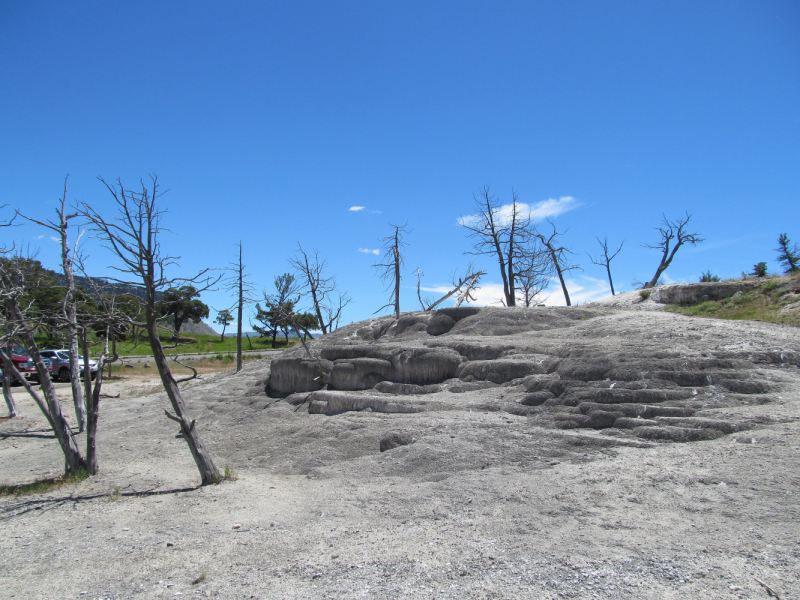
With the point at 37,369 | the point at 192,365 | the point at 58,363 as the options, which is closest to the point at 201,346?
the point at 192,365

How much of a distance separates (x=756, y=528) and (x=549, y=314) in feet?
37.1

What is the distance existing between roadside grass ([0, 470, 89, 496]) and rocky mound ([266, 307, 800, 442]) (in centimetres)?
509

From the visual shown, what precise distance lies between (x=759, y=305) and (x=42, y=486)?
19515 mm

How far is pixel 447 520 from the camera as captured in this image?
223 inches

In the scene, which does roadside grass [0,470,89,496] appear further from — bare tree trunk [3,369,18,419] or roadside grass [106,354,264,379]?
roadside grass [106,354,264,379]

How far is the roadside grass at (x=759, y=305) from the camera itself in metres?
15.2

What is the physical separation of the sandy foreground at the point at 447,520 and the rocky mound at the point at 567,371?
339 mm

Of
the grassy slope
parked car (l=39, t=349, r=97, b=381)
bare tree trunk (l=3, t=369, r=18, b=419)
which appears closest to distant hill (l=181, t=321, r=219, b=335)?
the grassy slope

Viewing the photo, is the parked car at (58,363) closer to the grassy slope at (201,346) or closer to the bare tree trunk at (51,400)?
the grassy slope at (201,346)

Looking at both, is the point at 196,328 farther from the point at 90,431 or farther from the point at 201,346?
the point at 90,431

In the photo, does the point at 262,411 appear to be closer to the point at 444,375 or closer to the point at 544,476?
the point at 444,375

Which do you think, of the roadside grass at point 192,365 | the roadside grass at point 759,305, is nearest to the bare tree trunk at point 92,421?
the roadside grass at point 759,305

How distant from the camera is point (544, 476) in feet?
21.9

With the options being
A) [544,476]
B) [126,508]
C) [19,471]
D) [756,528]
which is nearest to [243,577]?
[126,508]
